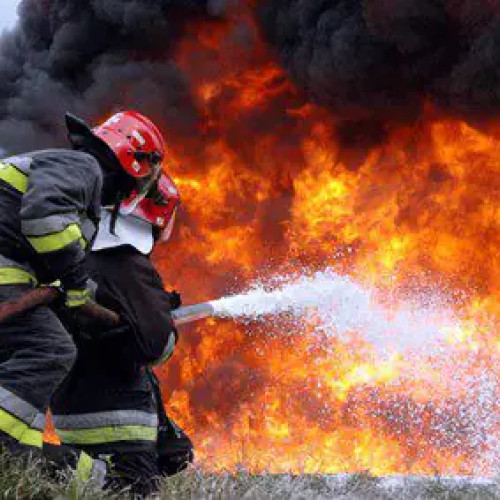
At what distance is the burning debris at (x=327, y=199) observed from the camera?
9.42m

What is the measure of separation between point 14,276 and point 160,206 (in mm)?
1089

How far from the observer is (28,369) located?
323 cm

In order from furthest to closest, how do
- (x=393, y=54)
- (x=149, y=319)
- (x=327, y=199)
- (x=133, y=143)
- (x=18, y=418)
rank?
1. (x=327, y=199)
2. (x=393, y=54)
3. (x=133, y=143)
4. (x=149, y=319)
5. (x=18, y=418)

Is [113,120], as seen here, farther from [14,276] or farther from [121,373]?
[121,373]

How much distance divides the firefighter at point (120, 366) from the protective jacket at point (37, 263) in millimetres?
279

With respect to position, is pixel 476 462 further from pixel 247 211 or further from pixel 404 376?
pixel 247 211

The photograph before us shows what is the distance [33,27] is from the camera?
51.9ft

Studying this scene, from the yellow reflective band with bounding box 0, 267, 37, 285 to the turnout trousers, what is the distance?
0.02 m

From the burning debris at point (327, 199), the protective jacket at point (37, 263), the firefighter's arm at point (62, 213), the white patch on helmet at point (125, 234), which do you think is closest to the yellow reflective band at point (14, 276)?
the protective jacket at point (37, 263)

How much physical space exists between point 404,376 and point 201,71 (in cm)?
574

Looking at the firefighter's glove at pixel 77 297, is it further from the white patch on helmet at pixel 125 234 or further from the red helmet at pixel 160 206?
the red helmet at pixel 160 206

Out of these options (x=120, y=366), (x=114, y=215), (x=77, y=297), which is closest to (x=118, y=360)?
(x=120, y=366)

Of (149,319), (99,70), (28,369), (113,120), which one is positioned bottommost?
(99,70)

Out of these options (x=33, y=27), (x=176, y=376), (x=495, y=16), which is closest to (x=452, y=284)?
(x=495, y=16)
